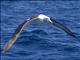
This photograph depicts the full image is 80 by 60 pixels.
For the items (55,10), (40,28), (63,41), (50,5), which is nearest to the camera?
(63,41)

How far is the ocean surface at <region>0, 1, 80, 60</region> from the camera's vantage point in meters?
13.1

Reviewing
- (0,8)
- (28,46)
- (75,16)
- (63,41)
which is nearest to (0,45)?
(28,46)

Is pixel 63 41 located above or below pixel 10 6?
below

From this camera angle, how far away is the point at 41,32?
51.2 feet

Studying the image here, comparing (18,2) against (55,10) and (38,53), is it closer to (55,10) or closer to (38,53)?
(55,10)

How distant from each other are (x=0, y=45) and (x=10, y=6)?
7774 millimetres

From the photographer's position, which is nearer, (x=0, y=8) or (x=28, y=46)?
(x=28, y=46)

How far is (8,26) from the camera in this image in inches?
654

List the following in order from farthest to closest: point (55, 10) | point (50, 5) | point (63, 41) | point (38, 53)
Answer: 1. point (50, 5)
2. point (55, 10)
3. point (63, 41)
4. point (38, 53)

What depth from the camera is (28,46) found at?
553 inches

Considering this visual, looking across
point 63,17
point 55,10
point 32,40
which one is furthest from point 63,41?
point 55,10

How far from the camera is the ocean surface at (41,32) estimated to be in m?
13.1

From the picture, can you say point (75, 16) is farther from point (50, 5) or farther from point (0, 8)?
point (0, 8)

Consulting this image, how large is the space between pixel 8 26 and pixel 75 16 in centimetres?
336
